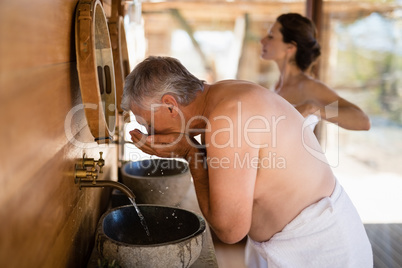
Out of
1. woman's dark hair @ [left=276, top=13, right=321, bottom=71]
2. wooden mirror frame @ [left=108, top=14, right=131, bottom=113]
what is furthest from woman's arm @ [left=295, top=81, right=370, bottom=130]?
wooden mirror frame @ [left=108, top=14, right=131, bottom=113]

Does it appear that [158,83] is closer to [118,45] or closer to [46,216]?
[46,216]

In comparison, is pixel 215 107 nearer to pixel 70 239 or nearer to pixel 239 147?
pixel 239 147

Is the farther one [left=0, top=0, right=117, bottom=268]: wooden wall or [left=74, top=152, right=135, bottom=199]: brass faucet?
[left=74, top=152, right=135, bottom=199]: brass faucet

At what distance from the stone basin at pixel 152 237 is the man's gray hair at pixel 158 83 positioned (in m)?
0.39

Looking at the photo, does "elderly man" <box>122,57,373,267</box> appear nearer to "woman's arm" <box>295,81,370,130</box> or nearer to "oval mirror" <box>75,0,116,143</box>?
"oval mirror" <box>75,0,116,143</box>

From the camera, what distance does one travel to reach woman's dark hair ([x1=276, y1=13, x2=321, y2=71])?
2.39 metres

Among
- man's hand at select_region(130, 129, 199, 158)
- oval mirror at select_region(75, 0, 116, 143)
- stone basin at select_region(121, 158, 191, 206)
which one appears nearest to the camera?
oval mirror at select_region(75, 0, 116, 143)

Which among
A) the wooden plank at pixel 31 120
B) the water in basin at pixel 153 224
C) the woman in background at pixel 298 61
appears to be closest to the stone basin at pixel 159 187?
the water in basin at pixel 153 224

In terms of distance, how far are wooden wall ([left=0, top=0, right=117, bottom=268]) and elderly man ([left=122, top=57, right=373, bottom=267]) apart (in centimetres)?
26

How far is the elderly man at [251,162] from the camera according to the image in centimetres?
116

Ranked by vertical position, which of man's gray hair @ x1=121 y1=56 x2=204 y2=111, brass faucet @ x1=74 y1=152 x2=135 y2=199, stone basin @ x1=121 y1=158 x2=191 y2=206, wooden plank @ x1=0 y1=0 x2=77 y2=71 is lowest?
stone basin @ x1=121 y1=158 x2=191 y2=206

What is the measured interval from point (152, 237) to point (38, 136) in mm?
798

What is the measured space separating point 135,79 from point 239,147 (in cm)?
40

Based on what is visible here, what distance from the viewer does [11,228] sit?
631 millimetres
